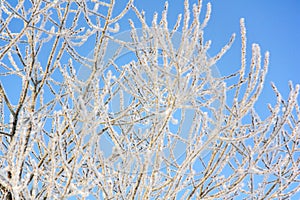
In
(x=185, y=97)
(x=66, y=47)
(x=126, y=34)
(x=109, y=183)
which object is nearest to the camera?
(x=185, y=97)

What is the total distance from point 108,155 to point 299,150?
1.27 meters

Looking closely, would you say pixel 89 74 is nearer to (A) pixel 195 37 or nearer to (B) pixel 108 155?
(B) pixel 108 155

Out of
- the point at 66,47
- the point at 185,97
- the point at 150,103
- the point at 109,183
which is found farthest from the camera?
the point at 150,103

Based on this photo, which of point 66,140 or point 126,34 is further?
point 126,34

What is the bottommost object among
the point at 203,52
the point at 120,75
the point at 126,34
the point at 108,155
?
the point at 108,155

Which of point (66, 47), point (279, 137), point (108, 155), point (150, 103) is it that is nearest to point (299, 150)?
point (279, 137)

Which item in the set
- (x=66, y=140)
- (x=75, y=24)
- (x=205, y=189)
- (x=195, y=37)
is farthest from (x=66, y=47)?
(x=205, y=189)

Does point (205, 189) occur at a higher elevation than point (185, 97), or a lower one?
lower

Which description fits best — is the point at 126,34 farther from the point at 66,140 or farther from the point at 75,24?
the point at 66,140

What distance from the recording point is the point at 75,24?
105 inches

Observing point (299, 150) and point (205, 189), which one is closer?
point (205, 189)

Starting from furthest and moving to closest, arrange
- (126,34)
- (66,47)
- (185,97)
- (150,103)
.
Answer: (126,34) → (150,103) → (66,47) → (185,97)

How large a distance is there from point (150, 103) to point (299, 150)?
1.04m

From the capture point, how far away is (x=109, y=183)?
7.59 ft
